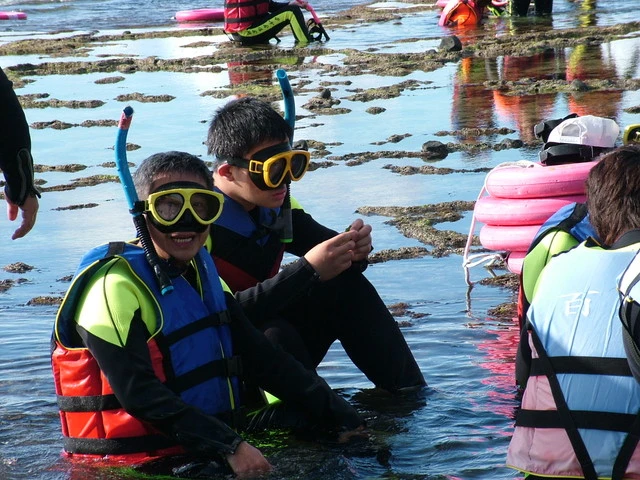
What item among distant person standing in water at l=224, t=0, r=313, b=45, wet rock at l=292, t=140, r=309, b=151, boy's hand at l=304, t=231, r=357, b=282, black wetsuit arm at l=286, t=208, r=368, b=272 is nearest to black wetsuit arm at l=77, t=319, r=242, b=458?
boy's hand at l=304, t=231, r=357, b=282

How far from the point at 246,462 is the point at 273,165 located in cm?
116

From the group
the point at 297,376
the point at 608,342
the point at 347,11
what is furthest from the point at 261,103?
the point at 347,11

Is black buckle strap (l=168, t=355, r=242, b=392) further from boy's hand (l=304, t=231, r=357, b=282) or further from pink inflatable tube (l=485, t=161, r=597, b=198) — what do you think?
pink inflatable tube (l=485, t=161, r=597, b=198)

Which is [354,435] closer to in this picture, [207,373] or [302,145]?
[207,373]

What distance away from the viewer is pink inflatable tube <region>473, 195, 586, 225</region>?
18.1 ft

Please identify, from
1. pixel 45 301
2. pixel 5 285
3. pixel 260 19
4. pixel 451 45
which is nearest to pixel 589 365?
pixel 45 301

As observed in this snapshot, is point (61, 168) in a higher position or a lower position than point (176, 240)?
lower

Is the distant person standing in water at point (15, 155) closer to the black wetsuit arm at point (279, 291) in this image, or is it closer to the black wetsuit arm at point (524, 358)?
the black wetsuit arm at point (279, 291)

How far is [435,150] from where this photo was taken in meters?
8.83

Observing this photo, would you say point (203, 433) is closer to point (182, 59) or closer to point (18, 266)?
point (18, 266)

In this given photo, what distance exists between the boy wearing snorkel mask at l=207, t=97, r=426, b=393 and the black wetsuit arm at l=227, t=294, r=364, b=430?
22 centimetres

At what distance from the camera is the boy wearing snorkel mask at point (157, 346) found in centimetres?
327

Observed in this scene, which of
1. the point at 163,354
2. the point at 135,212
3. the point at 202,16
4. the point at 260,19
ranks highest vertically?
the point at 202,16

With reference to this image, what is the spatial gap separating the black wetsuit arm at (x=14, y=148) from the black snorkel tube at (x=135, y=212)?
0.58 meters
